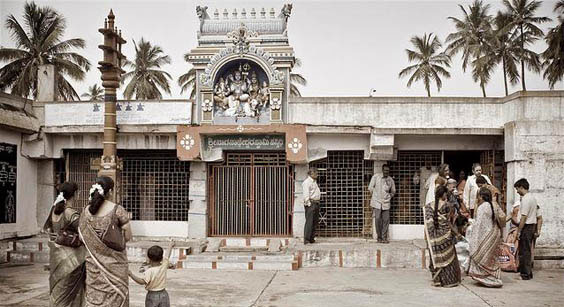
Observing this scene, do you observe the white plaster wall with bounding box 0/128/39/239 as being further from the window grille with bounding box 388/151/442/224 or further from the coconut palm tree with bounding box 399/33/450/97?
the coconut palm tree with bounding box 399/33/450/97

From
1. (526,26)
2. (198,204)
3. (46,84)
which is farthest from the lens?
(526,26)

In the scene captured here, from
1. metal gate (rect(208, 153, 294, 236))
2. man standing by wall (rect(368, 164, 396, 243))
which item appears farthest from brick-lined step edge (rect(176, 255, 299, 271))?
man standing by wall (rect(368, 164, 396, 243))

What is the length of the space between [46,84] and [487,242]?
11043 millimetres

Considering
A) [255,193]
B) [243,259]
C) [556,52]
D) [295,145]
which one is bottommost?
[243,259]

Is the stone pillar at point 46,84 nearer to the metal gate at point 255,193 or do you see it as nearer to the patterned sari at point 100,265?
the metal gate at point 255,193

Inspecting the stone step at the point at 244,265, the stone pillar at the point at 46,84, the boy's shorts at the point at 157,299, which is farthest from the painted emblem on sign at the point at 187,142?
the boy's shorts at the point at 157,299

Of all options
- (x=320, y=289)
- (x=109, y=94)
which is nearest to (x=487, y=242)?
(x=320, y=289)

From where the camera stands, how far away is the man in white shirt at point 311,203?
488 inches

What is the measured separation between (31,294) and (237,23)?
7565 mm

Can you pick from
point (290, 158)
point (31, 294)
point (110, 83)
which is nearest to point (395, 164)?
point (290, 158)

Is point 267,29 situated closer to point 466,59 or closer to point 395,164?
point 395,164

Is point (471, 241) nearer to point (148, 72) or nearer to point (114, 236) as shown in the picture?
point (114, 236)

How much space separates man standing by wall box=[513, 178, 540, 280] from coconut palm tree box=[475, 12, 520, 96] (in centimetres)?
2333

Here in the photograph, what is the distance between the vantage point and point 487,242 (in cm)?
899
